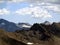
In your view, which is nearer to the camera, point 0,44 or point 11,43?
point 11,43

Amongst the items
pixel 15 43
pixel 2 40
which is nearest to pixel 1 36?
pixel 2 40

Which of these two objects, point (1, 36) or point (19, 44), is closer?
point (19, 44)

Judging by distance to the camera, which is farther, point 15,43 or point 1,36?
point 1,36

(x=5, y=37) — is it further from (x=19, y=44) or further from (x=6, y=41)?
(x=19, y=44)

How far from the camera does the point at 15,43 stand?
49875 mm

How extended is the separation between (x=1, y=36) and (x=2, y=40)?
1704 millimetres

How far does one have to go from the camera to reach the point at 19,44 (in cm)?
4900

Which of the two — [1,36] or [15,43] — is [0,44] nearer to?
[1,36]

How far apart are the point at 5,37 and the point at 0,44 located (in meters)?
3.09

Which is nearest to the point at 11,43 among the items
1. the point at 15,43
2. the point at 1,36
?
the point at 15,43

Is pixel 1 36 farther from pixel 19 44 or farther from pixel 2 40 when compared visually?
pixel 19 44

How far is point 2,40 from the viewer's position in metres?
52.2

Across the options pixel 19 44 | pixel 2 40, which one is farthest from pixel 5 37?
pixel 19 44

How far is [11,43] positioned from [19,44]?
224 cm
